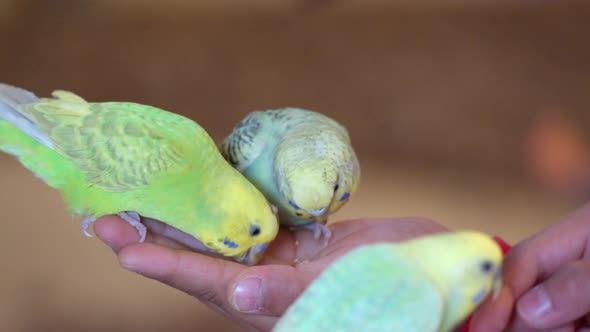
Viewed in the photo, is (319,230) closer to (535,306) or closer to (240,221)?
(240,221)

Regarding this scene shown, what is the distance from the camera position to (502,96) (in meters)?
4.98

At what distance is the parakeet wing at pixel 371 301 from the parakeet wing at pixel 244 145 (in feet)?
4.26

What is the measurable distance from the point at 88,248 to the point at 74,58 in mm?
1709

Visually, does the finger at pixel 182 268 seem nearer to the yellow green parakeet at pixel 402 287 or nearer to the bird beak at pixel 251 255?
the bird beak at pixel 251 255

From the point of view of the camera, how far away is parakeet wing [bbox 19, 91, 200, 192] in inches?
73.9

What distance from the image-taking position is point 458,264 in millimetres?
1079

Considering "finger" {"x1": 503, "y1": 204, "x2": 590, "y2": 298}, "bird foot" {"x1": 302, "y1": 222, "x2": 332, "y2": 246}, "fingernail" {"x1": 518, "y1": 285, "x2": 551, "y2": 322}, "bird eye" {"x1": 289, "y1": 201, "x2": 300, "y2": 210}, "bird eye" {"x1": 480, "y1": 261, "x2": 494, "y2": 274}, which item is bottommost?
"bird foot" {"x1": 302, "y1": 222, "x2": 332, "y2": 246}

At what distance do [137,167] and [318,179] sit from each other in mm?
589

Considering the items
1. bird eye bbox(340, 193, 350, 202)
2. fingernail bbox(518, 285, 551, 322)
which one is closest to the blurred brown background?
bird eye bbox(340, 193, 350, 202)

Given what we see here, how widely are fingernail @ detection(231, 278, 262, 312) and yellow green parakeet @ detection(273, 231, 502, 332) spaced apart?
0.45 m

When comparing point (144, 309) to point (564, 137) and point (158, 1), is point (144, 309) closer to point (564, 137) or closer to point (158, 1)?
point (158, 1)

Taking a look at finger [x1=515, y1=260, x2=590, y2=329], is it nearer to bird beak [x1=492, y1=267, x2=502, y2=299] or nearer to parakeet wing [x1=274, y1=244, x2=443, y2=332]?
bird beak [x1=492, y1=267, x2=502, y2=299]

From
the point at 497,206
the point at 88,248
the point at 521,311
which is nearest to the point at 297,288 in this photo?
the point at 521,311

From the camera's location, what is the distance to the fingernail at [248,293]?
153 centimetres
